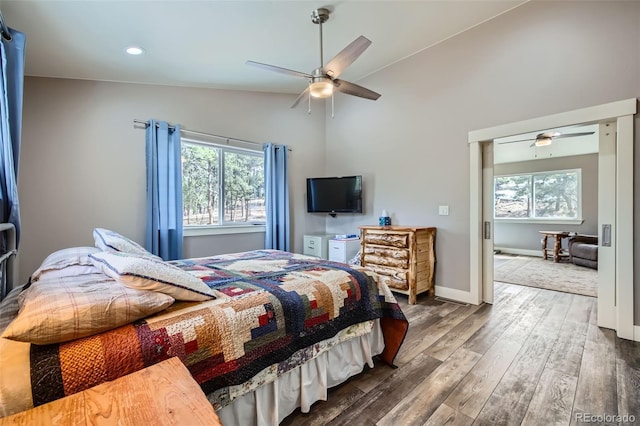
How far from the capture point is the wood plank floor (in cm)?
161

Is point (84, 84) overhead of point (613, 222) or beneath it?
overhead

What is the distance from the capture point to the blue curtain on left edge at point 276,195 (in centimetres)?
443

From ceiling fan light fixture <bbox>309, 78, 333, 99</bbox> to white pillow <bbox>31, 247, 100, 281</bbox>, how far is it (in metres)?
2.15

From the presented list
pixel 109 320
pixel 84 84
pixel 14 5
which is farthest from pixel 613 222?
pixel 84 84

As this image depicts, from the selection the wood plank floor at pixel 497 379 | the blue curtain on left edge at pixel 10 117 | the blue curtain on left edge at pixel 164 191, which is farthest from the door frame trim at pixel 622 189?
the blue curtain on left edge at pixel 10 117

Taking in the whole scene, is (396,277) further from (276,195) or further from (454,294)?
(276,195)

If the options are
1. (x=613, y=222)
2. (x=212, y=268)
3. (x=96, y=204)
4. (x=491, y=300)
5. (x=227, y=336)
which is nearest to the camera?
(x=227, y=336)

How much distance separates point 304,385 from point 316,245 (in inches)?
122

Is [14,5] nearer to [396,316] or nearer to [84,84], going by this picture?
[84,84]

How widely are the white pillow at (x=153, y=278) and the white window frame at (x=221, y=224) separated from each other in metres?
2.45

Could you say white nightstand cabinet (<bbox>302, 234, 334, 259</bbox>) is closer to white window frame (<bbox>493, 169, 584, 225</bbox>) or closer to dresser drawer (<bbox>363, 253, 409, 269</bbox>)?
dresser drawer (<bbox>363, 253, 409, 269</bbox>)

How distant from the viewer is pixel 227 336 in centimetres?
128

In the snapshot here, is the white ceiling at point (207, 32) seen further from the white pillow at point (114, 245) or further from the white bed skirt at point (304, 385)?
the white bed skirt at point (304, 385)

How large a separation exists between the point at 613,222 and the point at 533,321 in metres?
1.19
